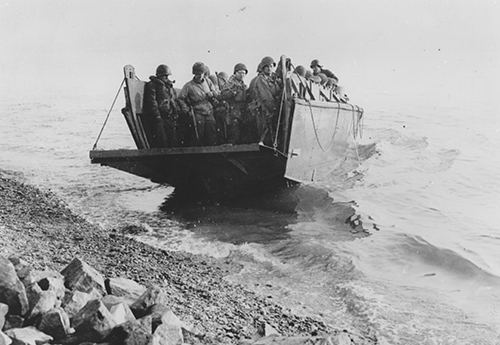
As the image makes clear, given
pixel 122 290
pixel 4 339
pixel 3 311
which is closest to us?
pixel 4 339

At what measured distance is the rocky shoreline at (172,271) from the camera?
4.23m

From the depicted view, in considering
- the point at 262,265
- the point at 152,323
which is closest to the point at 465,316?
the point at 262,265

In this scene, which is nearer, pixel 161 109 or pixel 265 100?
pixel 265 100

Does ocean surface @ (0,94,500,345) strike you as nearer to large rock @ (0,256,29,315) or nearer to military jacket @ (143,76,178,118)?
military jacket @ (143,76,178,118)

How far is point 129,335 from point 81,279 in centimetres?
96

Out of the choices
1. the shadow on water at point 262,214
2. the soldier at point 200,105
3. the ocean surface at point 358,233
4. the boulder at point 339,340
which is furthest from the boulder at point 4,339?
the soldier at point 200,105

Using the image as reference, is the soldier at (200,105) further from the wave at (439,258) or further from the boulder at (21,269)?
the boulder at (21,269)

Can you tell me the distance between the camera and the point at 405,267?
6.97 m

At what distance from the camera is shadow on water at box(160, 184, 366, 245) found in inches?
322

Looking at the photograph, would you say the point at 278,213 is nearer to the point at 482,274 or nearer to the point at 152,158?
the point at 152,158

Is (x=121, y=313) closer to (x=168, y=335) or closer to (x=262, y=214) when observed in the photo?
(x=168, y=335)

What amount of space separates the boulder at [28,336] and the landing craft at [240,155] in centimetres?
533

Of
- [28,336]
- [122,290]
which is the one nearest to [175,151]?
[122,290]

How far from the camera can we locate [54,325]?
2975 mm
